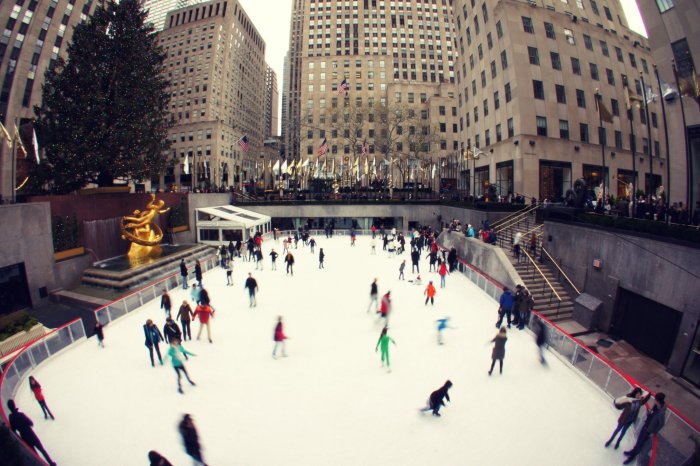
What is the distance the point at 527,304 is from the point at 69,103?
1080 inches

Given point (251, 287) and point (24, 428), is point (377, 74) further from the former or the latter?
point (24, 428)

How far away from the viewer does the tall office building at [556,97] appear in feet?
94.7

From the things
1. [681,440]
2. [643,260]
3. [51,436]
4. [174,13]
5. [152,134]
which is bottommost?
[51,436]

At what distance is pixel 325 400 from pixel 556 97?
3221 cm

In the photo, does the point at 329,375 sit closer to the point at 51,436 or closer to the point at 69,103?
the point at 51,436

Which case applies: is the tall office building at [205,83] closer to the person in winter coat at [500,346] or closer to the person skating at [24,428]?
the person skating at [24,428]

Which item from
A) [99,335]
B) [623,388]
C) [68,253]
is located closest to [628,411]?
[623,388]

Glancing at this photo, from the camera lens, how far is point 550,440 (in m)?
6.55

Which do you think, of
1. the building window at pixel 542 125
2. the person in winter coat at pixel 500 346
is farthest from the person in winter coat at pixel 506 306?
the building window at pixel 542 125

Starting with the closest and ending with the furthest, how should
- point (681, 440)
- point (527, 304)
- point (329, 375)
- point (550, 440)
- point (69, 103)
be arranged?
point (681, 440) < point (550, 440) < point (329, 375) < point (527, 304) < point (69, 103)

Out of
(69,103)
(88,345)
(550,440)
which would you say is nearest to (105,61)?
(69,103)

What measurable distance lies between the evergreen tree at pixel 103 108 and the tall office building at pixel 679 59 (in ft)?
101

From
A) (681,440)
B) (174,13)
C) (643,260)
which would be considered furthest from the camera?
(174,13)

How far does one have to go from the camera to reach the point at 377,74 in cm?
6800
